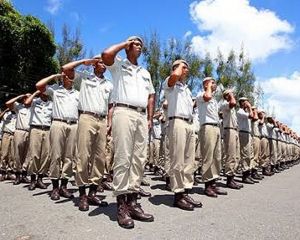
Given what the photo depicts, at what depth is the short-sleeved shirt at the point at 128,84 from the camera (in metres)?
5.79

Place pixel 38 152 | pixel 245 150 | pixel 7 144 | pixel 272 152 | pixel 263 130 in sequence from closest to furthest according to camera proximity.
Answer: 1. pixel 38 152
2. pixel 245 150
3. pixel 7 144
4. pixel 263 130
5. pixel 272 152

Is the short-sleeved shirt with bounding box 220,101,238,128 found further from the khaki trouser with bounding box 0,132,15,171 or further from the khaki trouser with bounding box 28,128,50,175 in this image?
the khaki trouser with bounding box 0,132,15,171

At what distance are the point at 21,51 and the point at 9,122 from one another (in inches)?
407

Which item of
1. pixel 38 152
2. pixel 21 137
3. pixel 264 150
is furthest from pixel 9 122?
pixel 264 150

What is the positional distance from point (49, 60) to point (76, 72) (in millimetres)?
16683

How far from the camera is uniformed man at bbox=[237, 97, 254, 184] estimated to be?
35.2 feet

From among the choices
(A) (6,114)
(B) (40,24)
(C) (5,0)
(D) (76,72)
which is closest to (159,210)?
(D) (76,72)

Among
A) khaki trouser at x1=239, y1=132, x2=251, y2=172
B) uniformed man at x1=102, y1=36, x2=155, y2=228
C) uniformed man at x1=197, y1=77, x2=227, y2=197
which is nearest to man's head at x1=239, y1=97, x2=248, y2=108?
khaki trouser at x1=239, y1=132, x2=251, y2=172

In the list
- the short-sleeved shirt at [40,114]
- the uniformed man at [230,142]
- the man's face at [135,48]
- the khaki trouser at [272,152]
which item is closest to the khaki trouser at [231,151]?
the uniformed man at [230,142]

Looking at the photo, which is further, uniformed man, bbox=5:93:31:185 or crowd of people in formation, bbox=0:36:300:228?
uniformed man, bbox=5:93:31:185

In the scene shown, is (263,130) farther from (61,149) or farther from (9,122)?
(61,149)

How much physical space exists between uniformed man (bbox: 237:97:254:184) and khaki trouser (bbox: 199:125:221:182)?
2.59 meters

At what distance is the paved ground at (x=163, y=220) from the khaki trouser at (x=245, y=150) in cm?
→ 269

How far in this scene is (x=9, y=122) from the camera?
12859 millimetres
